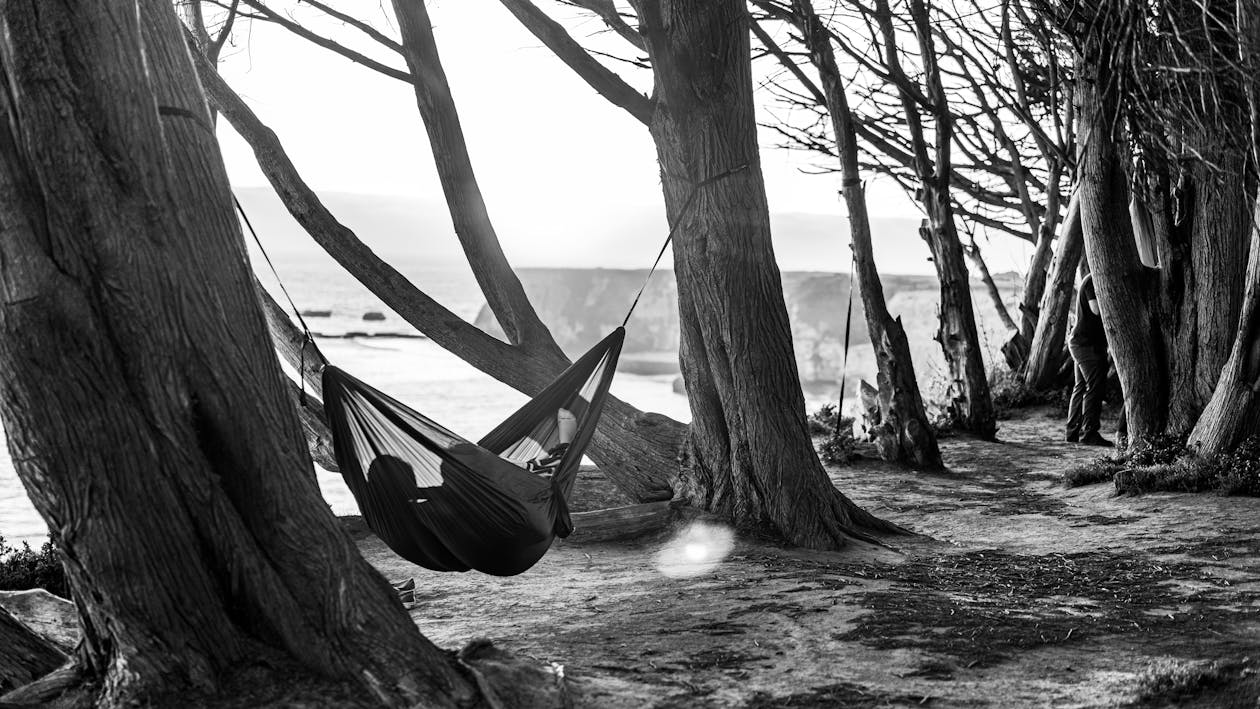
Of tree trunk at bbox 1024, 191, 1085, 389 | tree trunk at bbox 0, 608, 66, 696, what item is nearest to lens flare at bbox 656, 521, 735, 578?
tree trunk at bbox 0, 608, 66, 696

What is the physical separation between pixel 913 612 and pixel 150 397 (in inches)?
106

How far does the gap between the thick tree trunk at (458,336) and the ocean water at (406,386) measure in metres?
5.94

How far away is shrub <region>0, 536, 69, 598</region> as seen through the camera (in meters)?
5.48

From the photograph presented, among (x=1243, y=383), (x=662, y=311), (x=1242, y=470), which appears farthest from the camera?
(x=662, y=311)

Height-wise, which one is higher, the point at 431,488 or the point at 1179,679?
the point at 431,488

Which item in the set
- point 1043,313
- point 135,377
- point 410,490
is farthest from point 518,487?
point 1043,313

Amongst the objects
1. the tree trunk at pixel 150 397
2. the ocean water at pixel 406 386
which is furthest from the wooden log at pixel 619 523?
the ocean water at pixel 406 386

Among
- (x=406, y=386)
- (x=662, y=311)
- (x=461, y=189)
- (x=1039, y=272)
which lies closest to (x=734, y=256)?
(x=461, y=189)

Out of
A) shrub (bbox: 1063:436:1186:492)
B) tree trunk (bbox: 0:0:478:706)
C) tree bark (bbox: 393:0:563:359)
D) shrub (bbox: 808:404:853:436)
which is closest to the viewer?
tree trunk (bbox: 0:0:478:706)

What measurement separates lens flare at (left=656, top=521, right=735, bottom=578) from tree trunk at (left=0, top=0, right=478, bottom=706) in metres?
2.23

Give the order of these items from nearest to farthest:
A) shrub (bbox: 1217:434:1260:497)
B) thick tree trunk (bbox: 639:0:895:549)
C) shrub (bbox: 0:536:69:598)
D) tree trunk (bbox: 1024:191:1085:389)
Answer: thick tree trunk (bbox: 639:0:895:549) < shrub (bbox: 0:536:69:598) < shrub (bbox: 1217:434:1260:497) < tree trunk (bbox: 1024:191:1085:389)

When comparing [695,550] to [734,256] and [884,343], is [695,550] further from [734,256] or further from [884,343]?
[884,343]

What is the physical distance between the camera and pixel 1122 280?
7.77 m

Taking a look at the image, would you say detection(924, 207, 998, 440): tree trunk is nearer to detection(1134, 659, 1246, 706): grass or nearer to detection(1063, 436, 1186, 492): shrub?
detection(1063, 436, 1186, 492): shrub
